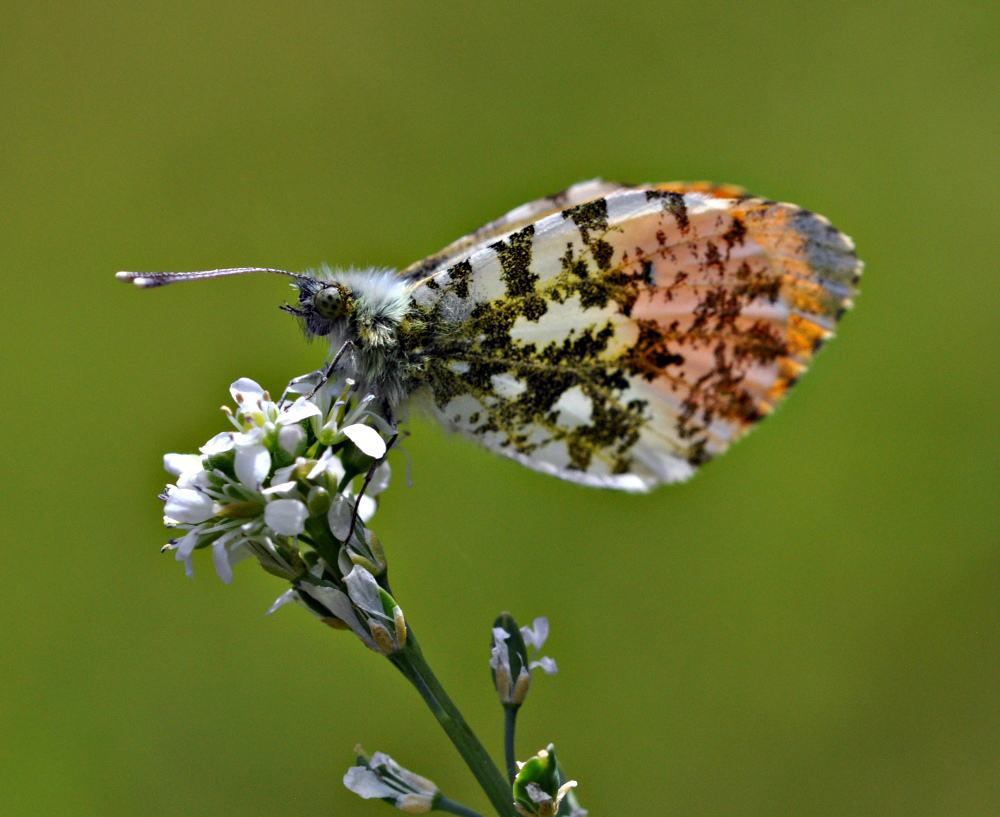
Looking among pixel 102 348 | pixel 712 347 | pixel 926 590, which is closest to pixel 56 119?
pixel 102 348

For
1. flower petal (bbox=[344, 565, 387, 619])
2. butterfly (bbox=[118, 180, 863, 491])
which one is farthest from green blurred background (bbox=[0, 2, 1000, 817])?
flower petal (bbox=[344, 565, 387, 619])

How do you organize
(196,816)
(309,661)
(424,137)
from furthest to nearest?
(424,137), (309,661), (196,816)

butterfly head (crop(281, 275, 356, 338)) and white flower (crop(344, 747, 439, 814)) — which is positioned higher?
butterfly head (crop(281, 275, 356, 338))

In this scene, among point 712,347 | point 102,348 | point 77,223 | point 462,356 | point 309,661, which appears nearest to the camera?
point 462,356

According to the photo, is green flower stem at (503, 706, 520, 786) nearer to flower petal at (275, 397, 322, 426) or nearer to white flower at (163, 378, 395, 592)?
white flower at (163, 378, 395, 592)

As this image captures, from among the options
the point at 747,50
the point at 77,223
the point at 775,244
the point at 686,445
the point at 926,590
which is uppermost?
the point at 747,50

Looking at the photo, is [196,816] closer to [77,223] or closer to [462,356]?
[462,356]
